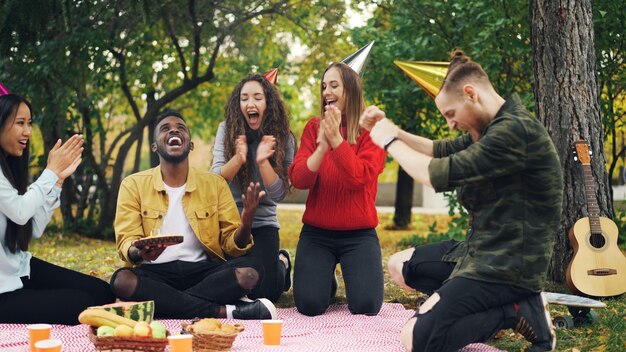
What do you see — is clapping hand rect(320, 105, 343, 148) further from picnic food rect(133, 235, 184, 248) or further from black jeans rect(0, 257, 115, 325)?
black jeans rect(0, 257, 115, 325)

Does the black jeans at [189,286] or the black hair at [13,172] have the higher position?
the black hair at [13,172]

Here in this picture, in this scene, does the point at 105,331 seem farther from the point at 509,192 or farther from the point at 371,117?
the point at 509,192

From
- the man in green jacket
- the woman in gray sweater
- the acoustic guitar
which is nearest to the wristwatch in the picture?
the man in green jacket

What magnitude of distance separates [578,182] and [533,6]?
Result: 1.58m

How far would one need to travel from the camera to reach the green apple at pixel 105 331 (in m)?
3.66

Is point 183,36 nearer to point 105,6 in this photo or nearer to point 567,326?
point 105,6

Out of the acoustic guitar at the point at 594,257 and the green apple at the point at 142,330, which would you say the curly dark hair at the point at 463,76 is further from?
the acoustic guitar at the point at 594,257

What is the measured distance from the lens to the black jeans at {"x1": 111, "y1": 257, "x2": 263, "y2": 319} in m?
4.80

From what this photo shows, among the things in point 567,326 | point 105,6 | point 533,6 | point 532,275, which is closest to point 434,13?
point 533,6

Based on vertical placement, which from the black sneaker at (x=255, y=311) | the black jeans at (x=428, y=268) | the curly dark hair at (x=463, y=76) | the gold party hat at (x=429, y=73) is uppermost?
the gold party hat at (x=429, y=73)

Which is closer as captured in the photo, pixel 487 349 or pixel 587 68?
pixel 487 349

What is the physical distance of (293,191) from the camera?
18.7 feet

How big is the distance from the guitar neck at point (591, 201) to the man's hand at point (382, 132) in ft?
9.26

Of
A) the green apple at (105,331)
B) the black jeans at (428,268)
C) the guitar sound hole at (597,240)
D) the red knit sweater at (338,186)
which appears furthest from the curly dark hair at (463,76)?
the guitar sound hole at (597,240)
